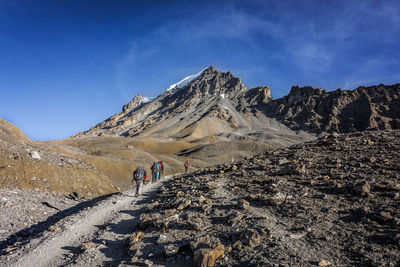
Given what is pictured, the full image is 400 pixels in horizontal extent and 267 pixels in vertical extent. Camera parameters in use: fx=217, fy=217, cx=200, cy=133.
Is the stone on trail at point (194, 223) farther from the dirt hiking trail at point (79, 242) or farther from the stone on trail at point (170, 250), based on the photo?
the dirt hiking trail at point (79, 242)

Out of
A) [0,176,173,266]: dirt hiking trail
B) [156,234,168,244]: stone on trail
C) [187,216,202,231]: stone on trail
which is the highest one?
[187,216,202,231]: stone on trail

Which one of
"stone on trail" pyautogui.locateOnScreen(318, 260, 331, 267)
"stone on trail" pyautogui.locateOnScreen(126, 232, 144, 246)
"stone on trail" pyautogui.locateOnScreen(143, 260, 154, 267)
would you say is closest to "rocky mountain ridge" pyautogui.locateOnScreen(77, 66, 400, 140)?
"stone on trail" pyautogui.locateOnScreen(126, 232, 144, 246)

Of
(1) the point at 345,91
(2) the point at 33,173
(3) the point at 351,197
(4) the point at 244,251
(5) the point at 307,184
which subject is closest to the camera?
(4) the point at 244,251

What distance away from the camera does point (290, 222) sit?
24.6 feet

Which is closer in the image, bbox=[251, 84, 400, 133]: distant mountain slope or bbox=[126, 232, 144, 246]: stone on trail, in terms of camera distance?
bbox=[126, 232, 144, 246]: stone on trail

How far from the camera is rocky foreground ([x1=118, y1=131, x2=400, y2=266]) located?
568 cm

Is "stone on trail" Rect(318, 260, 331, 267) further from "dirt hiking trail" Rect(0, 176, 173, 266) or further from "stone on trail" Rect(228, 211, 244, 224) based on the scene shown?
"dirt hiking trail" Rect(0, 176, 173, 266)

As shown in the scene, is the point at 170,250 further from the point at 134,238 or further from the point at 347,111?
the point at 347,111

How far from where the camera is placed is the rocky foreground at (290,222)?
18.6 ft

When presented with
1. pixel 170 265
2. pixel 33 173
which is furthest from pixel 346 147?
pixel 33 173

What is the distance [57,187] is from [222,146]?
2974 inches

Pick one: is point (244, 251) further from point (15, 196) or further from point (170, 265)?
point (15, 196)

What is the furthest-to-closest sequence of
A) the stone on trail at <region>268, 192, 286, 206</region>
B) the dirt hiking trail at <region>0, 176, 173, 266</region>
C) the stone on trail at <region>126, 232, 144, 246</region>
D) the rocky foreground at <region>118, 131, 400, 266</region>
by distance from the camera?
the stone on trail at <region>268, 192, 286, 206</region> < the stone on trail at <region>126, 232, 144, 246</region> < the dirt hiking trail at <region>0, 176, 173, 266</region> < the rocky foreground at <region>118, 131, 400, 266</region>

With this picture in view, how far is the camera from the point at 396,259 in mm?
5023
